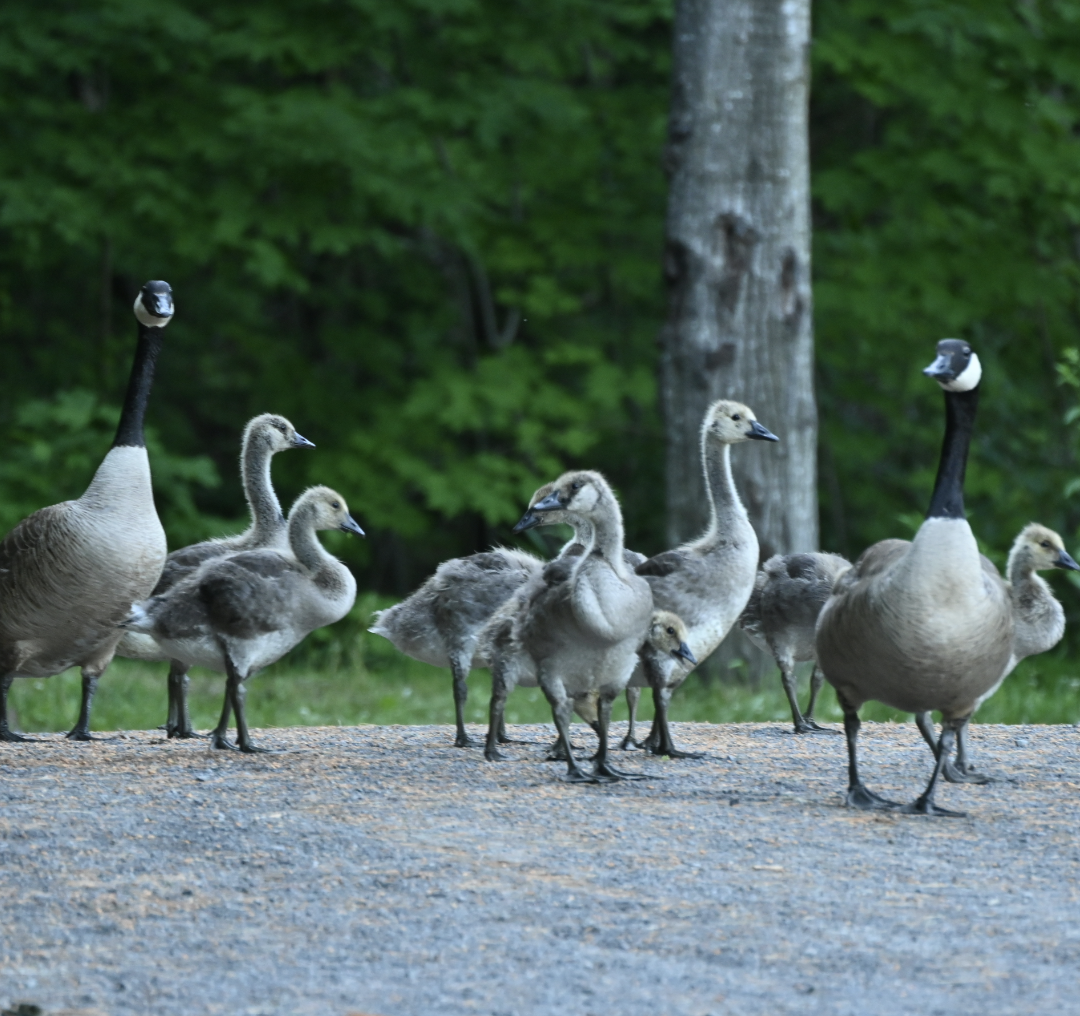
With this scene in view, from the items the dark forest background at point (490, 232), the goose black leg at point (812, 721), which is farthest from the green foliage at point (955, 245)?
the goose black leg at point (812, 721)

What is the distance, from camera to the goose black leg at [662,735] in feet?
24.3

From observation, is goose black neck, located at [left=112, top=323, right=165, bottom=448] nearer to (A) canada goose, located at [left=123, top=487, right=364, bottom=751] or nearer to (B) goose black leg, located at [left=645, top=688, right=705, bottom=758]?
(A) canada goose, located at [left=123, top=487, right=364, bottom=751]

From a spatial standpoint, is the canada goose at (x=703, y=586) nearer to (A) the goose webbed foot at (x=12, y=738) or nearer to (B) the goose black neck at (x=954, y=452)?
(B) the goose black neck at (x=954, y=452)

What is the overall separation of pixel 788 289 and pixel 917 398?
5.38m

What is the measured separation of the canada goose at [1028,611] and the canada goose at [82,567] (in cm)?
371

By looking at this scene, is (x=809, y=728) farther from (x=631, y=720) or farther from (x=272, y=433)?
(x=272, y=433)

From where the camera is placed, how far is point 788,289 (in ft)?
40.2

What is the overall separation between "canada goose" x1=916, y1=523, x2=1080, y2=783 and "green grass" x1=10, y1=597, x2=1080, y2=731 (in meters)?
1.86

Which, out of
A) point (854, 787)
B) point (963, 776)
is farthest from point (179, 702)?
point (963, 776)

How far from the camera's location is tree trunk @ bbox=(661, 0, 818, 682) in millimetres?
12039

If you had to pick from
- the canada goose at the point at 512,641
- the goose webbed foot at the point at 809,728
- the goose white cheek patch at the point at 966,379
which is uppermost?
the goose white cheek patch at the point at 966,379

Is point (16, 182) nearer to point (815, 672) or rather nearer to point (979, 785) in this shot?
point (815, 672)

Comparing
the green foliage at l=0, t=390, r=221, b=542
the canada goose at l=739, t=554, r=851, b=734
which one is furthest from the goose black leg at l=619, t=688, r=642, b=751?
the green foliage at l=0, t=390, r=221, b=542

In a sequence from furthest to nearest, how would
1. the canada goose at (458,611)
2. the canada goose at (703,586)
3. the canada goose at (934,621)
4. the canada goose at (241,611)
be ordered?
the canada goose at (458,611), the canada goose at (703,586), the canada goose at (241,611), the canada goose at (934,621)
